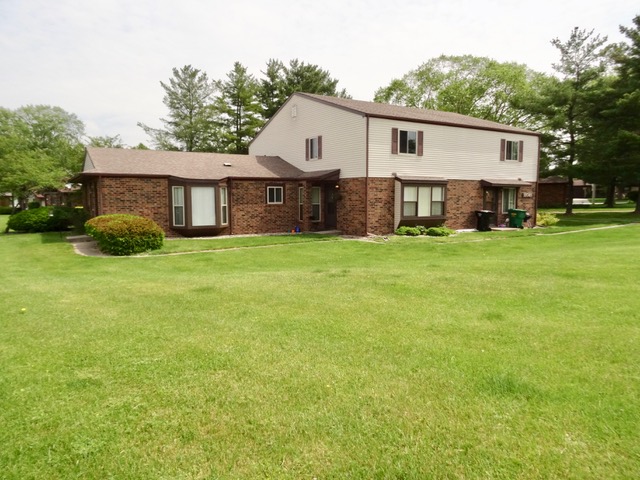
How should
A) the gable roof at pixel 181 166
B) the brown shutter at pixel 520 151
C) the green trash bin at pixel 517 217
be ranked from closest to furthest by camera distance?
1. the gable roof at pixel 181 166
2. the green trash bin at pixel 517 217
3. the brown shutter at pixel 520 151

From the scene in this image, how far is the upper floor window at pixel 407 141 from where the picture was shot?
19656 millimetres

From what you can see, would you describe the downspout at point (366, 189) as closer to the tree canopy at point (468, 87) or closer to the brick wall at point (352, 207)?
the brick wall at point (352, 207)

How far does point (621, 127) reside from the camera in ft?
94.4

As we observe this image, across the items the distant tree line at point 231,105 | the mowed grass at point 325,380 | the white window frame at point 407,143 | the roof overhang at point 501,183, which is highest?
the distant tree line at point 231,105

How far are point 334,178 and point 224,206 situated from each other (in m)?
5.36

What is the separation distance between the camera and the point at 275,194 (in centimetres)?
2161

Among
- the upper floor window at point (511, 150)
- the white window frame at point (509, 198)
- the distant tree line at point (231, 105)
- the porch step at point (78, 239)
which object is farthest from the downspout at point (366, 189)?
the distant tree line at point (231, 105)

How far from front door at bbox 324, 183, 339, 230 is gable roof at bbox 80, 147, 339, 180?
1084 millimetres

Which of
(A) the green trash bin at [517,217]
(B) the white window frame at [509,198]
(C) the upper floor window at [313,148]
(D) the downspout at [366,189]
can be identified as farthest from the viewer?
(B) the white window frame at [509,198]

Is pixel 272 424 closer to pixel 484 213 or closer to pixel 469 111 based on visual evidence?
pixel 484 213

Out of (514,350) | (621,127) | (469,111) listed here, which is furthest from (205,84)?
(514,350)

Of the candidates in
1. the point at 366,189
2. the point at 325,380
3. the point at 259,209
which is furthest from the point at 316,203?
the point at 325,380

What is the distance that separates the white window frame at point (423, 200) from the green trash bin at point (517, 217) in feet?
15.9

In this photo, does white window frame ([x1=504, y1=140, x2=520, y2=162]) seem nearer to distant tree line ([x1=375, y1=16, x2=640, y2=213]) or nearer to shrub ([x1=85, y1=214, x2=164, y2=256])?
distant tree line ([x1=375, y1=16, x2=640, y2=213])
